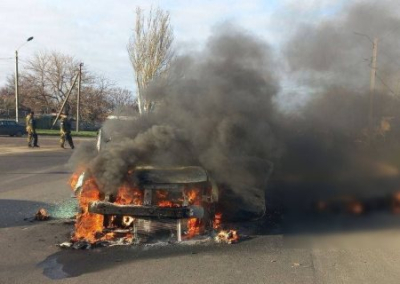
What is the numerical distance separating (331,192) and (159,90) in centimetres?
348

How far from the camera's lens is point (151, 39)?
33031 mm

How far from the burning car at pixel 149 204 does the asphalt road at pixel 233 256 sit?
29cm

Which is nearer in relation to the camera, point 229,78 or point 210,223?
point 210,223

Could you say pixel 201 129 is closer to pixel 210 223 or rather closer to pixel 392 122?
pixel 210 223

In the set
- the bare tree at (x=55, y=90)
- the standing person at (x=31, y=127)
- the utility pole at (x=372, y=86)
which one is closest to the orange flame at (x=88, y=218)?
the utility pole at (x=372, y=86)

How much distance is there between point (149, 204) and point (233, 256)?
121cm

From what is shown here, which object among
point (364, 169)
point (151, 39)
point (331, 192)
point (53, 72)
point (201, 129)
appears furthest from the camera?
point (53, 72)

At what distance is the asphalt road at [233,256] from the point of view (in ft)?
14.9

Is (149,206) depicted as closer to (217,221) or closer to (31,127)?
(217,221)

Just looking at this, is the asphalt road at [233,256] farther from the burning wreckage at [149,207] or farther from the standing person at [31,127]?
the standing person at [31,127]

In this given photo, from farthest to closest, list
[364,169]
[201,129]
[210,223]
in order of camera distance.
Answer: [364,169] < [201,129] < [210,223]

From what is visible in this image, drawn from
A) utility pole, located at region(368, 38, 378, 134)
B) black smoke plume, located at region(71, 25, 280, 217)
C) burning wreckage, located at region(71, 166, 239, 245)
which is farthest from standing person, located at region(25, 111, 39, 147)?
burning wreckage, located at region(71, 166, 239, 245)

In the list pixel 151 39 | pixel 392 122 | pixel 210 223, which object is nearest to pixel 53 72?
pixel 151 39

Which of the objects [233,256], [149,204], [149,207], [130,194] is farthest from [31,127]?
[233,256]
